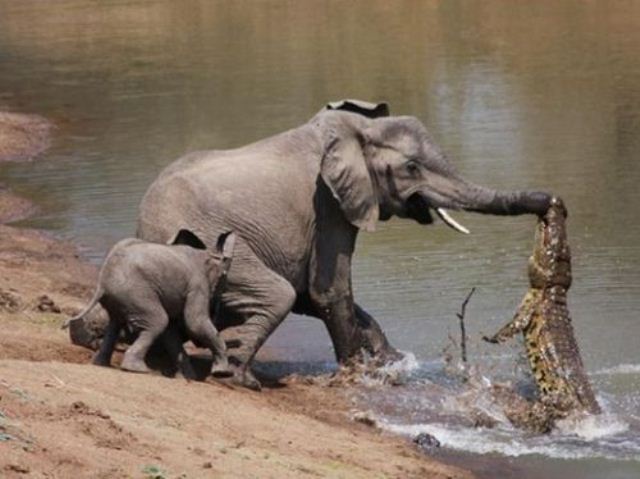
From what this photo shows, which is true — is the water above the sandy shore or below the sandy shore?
below

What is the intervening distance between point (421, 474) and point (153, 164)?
14.5 m

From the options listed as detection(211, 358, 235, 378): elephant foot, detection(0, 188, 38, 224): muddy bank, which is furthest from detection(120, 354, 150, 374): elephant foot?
detection(0, 188, 38, 224): muddy bank

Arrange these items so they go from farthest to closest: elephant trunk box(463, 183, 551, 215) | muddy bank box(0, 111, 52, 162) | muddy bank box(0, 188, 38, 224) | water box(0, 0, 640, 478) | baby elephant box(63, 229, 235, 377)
→ 1. muddy bank box(0, 111, 52, 162)
2. muddy bank box(0, 188, 38, 224)
3. water box(0, 0, 640, 478)
4. elephant trunk box(463, 183, 551, 215)
5. baby elephant box(63, 229, 235, 377)

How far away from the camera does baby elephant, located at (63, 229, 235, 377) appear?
1111cm

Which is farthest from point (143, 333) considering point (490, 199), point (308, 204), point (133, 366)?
point (490, 199)

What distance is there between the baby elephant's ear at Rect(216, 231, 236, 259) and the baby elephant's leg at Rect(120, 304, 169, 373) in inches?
29.1

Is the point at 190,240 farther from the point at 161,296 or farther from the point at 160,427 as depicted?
the point at 160,427

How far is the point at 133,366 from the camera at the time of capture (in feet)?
36.6

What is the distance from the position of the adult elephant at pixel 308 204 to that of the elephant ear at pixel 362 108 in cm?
1

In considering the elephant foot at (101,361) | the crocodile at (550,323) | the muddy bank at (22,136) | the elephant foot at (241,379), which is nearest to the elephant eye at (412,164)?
the crocodile at (550,323)

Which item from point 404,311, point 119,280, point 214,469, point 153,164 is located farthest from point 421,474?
point 153,164

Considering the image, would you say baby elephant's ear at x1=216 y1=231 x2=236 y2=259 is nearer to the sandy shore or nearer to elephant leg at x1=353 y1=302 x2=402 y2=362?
the sandy shore

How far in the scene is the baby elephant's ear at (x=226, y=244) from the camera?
11758 mm

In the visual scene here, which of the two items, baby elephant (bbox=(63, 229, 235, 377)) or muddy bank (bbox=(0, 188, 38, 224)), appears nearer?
baby elephant (bbox=(63, 229, 235, 377))
